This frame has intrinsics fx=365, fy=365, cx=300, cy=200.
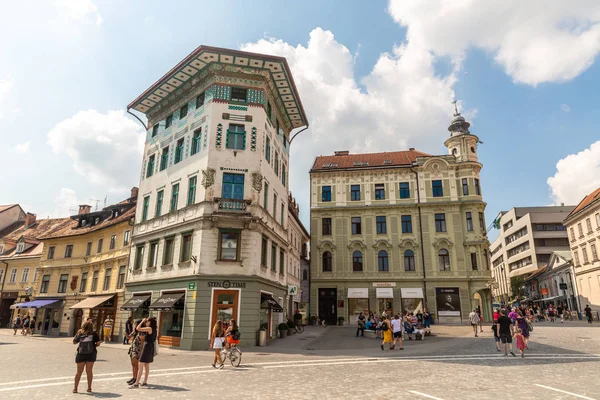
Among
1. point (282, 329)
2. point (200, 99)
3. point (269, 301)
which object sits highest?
point (200, 99)

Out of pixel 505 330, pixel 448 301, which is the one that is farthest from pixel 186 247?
pixel 448 301

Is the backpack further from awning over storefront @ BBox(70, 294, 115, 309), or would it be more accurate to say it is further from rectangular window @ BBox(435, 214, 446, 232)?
rectangular window @ BBox(435, 214, 446, 232)

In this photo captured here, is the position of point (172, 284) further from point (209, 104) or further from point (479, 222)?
point (479, 222)

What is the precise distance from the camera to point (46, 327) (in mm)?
34938

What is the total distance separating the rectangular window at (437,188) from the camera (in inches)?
1673

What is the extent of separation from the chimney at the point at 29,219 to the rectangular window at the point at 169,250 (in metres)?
38.9

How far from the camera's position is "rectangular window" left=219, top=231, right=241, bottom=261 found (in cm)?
2217

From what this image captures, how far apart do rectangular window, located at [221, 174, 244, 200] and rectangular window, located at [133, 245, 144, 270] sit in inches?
342

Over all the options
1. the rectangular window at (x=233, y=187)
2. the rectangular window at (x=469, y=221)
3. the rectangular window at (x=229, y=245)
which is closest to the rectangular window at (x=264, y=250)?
the rectangular window at (x=229, y=245)

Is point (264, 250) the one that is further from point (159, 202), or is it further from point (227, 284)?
point (159, 202)

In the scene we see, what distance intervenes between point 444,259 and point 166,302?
99.8 feet

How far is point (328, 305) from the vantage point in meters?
41.7

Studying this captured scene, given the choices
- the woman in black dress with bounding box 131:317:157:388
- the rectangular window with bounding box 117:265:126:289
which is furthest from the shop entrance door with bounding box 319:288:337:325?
the woman in black dress with bounding box 131:317:157:388

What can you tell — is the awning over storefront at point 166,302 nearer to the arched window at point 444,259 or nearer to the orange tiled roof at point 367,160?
the orange tiled roof at point 367,160
